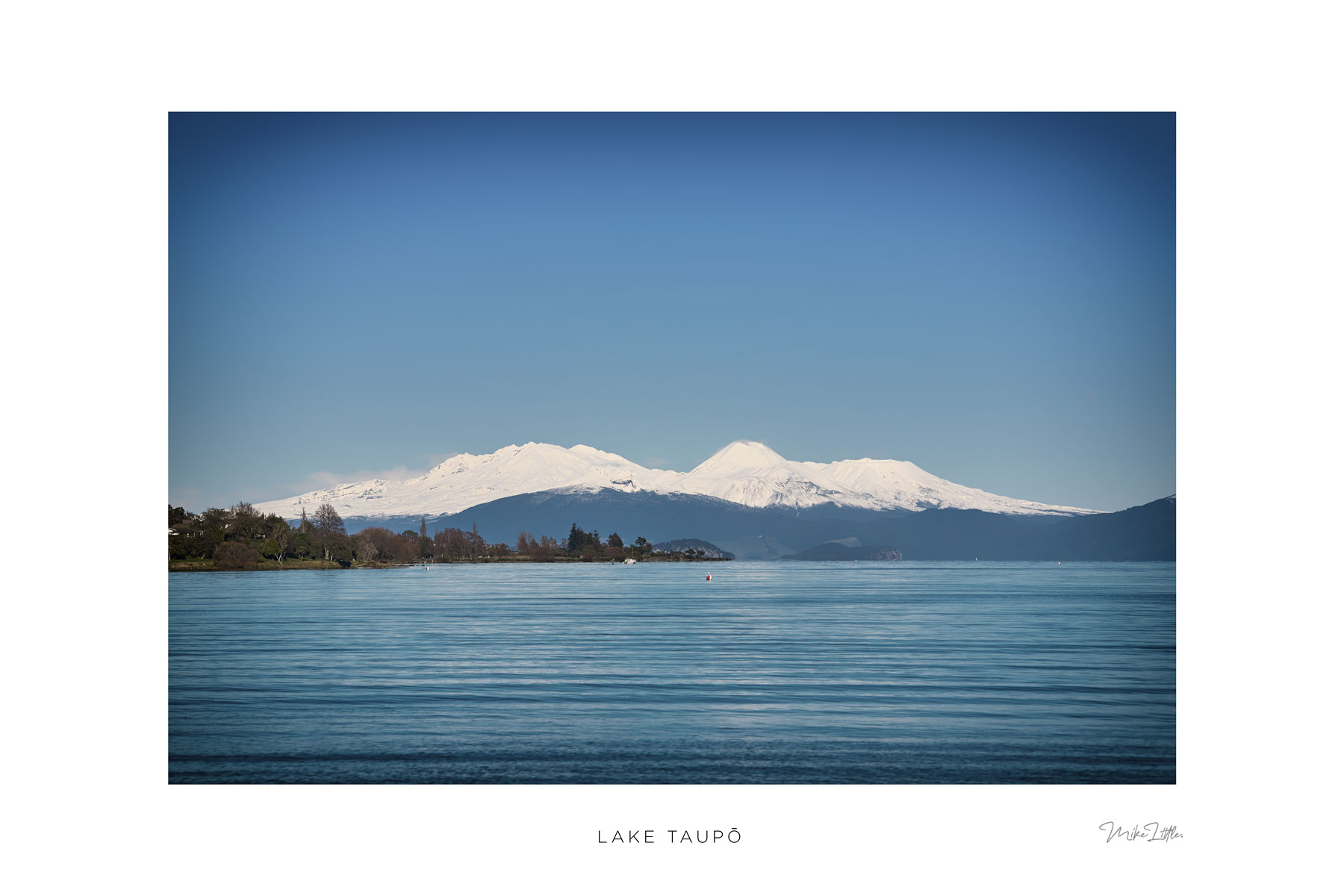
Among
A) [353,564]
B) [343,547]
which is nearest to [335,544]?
[343,547]

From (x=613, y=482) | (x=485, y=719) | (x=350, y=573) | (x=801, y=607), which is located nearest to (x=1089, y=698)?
(x=485, y=719)

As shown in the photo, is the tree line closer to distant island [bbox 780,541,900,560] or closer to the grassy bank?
the grassy bank

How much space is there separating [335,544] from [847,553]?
81.2 meters

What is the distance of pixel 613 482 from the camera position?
155 meters

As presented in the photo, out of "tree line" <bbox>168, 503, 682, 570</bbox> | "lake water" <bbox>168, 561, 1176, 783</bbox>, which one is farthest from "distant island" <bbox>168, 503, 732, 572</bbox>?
"lake water" <bbox>168, 561, 1176, 783</bbox>

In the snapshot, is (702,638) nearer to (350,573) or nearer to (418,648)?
(418,648)

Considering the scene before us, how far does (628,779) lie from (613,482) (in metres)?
145

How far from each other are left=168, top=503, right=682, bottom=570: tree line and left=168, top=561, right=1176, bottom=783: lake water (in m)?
10.9

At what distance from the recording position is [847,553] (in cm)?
14438
